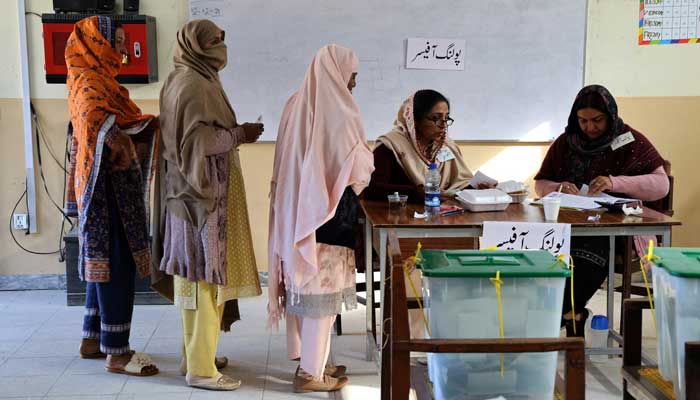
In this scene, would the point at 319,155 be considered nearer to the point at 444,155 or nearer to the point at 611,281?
the point at 444,155

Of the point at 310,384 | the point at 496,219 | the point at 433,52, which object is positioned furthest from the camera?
the point at 433,52

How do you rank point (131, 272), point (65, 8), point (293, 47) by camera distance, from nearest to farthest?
point (131, 272) < point (65, 8) < point (293, 47)

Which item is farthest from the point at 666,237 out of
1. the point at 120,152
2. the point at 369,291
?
the point at 120,152

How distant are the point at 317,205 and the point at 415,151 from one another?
83 cm

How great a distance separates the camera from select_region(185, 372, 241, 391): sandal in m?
2.95

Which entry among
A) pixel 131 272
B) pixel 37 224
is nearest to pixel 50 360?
pixel 131 272

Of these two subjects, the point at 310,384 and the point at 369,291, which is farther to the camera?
the point at 369,291

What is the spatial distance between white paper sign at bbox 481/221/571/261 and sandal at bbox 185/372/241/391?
1205 mm

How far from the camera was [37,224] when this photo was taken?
4.50 meters

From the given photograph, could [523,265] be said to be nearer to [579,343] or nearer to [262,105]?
[579,343]

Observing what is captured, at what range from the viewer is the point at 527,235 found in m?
2.70

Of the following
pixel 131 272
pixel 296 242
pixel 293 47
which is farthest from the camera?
pixel 293 47

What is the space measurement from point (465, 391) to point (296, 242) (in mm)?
1221

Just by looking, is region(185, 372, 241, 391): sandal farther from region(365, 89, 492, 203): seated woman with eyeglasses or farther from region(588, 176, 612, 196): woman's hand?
region(588, 176, 612, 196): woman's hand
